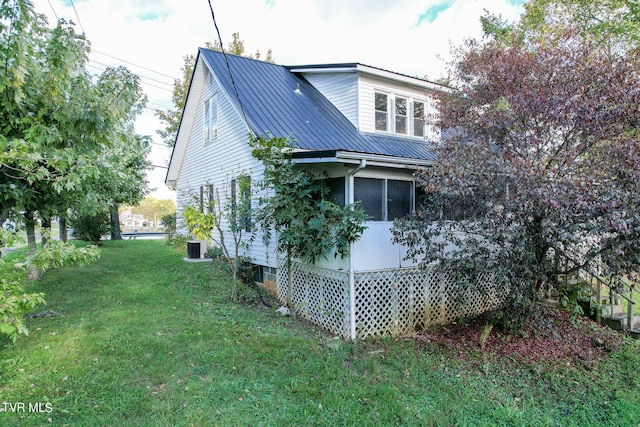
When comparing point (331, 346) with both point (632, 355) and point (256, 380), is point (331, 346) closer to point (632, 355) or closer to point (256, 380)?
point (256, 380)

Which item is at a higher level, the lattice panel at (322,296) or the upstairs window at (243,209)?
the upstairs window at (243,209)

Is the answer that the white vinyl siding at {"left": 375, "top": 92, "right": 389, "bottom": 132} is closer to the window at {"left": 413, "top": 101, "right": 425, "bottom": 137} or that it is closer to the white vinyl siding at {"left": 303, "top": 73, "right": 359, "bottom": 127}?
the white vinyl siding at {"left": 303, "top": 73, "right": 359, "bottom": 127}

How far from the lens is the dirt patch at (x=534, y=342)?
17.4ft

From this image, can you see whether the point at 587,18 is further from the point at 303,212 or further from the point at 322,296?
the point at 322,296

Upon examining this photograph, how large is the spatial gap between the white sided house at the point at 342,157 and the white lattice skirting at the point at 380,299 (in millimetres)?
19

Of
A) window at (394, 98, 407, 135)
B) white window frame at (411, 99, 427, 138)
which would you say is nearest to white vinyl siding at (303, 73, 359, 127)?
window at (394, 98, 407, 135)

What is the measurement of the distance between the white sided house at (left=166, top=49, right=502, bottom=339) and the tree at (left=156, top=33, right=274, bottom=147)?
36.2 ft

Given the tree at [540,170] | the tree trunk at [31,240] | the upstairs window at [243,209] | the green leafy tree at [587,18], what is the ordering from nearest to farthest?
the tree at [540,170]
the upstairs window at [243,209]
the tree trunk at [31,240]
the green leafy tree at [587,18]

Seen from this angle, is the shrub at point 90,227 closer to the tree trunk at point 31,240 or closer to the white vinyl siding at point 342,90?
the tree trunk at point 31,240

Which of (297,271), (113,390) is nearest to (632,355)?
(297,271)

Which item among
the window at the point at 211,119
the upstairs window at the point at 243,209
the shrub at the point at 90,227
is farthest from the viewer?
the shrub at the point at 90,227

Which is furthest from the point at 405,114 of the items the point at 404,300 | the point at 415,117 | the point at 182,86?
the point at 182,86

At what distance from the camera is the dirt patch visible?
532 centimetres

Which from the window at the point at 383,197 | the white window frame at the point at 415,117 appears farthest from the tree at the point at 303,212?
the white window frame at the point at 415,117
